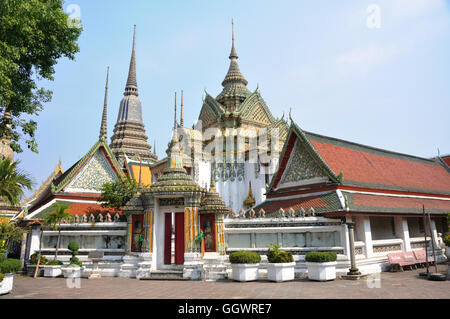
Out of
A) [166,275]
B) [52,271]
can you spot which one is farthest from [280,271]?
[52,271]

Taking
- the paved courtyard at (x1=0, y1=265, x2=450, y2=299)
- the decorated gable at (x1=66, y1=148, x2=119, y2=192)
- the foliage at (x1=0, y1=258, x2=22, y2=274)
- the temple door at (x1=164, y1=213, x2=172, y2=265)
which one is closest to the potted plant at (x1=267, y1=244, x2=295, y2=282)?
the paved courtyard at (x1=0, y1=265, x2=450, y2=299)

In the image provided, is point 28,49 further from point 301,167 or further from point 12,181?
point 301,167

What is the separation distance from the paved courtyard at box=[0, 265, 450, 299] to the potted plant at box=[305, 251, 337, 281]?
29 centimetres

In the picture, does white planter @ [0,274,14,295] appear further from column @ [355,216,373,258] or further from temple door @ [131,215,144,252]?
column @ [355,216,373,258]

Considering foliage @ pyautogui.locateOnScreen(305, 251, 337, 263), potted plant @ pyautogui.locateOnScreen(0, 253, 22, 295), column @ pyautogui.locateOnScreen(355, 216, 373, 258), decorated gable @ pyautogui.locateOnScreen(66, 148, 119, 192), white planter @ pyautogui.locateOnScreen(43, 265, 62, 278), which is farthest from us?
decorated gable @ pyautogui.locateOnScreen(66, 148, 119, 192)

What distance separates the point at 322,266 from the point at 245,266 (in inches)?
92.8

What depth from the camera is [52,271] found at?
13828 mm

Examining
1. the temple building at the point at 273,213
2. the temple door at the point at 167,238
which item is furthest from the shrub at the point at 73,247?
the temple door at the point at 167,238

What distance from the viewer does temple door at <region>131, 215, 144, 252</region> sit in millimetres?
13522

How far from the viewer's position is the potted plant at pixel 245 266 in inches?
437
